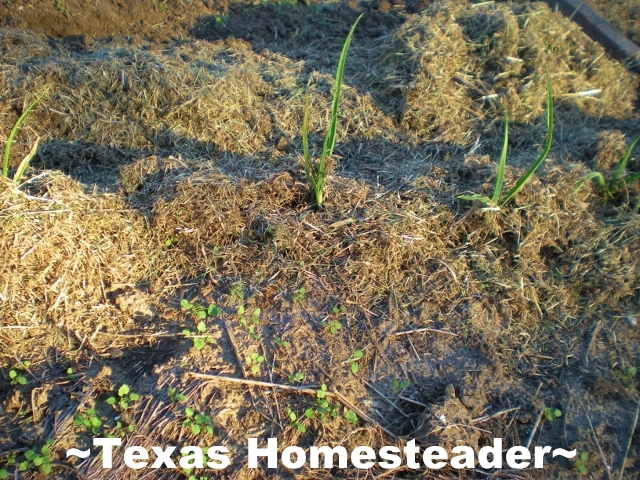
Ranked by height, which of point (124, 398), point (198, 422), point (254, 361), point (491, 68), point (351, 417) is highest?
point (491, 68)

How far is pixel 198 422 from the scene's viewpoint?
2307 mm

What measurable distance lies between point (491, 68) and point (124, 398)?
11.2 ft

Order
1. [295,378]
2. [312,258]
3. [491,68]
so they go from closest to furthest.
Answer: [295,378], [312,258], [491,68]

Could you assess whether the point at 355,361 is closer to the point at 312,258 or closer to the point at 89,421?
the point at 312,258

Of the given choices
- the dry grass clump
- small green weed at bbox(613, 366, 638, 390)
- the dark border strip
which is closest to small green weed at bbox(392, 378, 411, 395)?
small green weed at bbox(613, 366, 638, 390)

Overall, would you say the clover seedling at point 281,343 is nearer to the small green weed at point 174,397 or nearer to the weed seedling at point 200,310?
the weed seedling at point 200,310

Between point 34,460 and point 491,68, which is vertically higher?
point 491,68

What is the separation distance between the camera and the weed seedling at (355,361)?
8.27ft

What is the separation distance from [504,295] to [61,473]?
2.18 m

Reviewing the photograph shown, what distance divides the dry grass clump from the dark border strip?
0.69ft

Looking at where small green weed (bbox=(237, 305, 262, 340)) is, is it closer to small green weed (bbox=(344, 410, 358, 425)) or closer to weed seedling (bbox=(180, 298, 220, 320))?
weed seedling (bbox=(180, 298, 220, 320))

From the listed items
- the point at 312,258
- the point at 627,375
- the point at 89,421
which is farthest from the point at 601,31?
the point at 89,421

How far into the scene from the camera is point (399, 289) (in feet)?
9.38

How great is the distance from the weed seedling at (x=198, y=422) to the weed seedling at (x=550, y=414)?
4.81 ft
